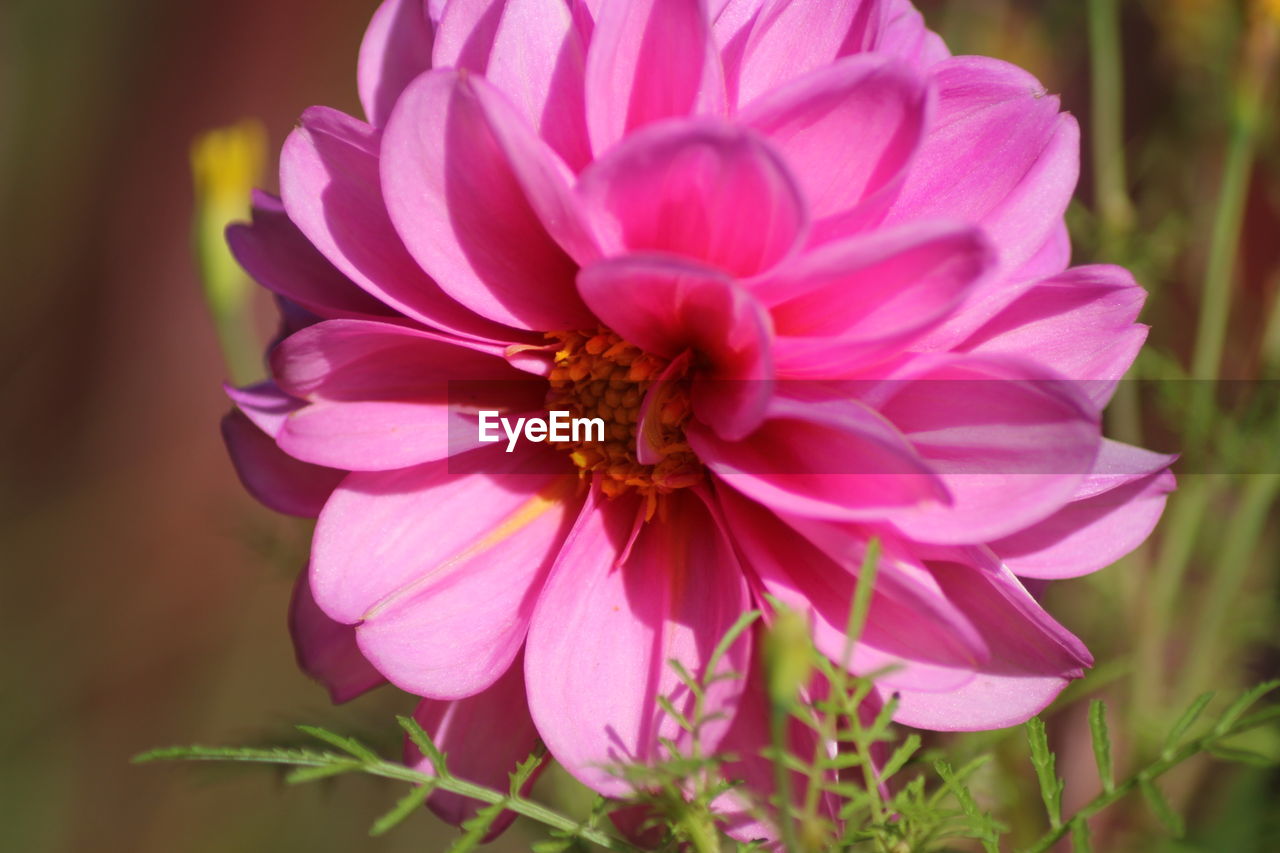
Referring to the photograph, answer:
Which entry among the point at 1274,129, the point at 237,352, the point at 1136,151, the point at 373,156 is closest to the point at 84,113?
the point at 237,352

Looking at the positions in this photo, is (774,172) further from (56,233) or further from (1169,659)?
(56,233)

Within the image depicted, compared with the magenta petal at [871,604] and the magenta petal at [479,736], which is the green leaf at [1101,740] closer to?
the magenta petal at [871,604]

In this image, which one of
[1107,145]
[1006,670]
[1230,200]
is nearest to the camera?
[1006,670]

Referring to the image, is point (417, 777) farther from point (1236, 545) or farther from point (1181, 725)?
point (1236, 545)

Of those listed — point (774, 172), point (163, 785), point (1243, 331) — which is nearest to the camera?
point (774, 172)

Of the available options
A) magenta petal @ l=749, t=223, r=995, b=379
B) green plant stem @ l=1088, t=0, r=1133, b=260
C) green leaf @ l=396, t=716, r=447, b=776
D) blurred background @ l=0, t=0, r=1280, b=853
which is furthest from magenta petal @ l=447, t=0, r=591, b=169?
blurred background @ l=0, t=0, r=1280, b=853

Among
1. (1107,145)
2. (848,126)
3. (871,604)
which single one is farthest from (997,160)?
(1107,145)
